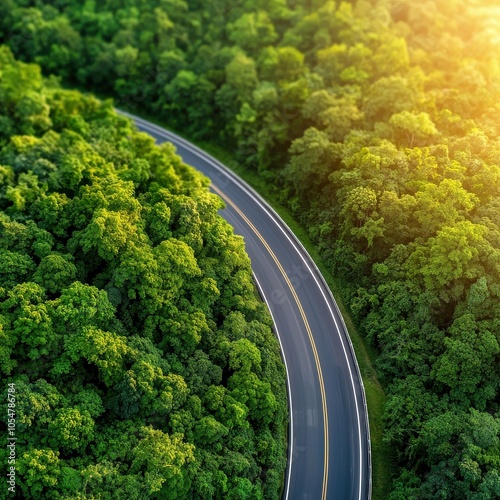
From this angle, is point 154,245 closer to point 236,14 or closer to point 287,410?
point 287,410

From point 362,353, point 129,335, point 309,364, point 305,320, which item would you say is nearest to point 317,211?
point 305,320

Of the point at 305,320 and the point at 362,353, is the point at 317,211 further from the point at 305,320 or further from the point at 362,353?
the point at 362,353

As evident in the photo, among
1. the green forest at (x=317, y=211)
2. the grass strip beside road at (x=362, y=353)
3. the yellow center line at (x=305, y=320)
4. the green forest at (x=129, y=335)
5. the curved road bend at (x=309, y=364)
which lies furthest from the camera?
the grass strip beside road at (x=362, y=353)

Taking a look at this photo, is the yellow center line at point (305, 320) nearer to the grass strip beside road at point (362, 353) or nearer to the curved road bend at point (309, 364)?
the curved road bend at point (309, 364)

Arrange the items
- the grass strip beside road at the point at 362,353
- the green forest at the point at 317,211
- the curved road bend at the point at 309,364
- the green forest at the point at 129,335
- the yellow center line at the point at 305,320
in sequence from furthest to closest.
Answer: the grass strip beside road at the point at 362,353, the yellow center line at the point at 305,320, the curved road bend at the point at 309,364, the green forest at the point at 317,211, the green forest at the point at 129,335

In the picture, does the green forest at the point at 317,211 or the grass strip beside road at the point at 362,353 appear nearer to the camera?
the green forest at the point at 317,211

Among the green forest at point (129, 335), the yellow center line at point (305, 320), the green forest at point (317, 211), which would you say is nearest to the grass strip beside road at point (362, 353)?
the green forest at point (317, 211)

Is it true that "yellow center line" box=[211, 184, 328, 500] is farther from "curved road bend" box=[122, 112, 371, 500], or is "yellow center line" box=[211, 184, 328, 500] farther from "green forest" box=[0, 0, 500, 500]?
"green forest" box=[0, 0, 500, 500]
